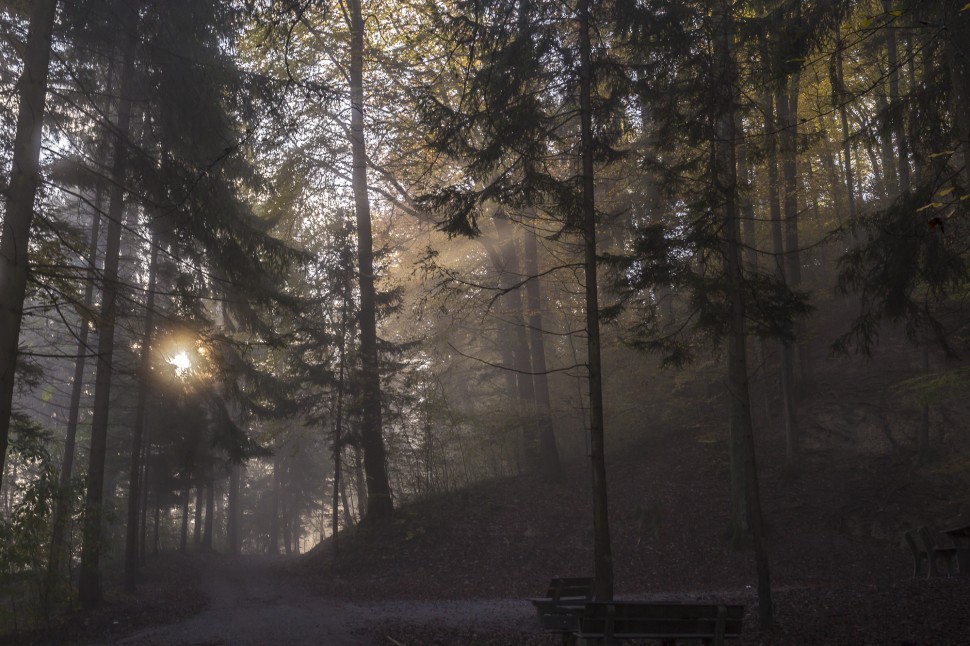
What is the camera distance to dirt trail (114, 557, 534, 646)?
35.5 feet

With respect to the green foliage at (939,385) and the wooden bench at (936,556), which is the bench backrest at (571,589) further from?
the green foliage at (939,385)

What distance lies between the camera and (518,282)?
20219 millimetres

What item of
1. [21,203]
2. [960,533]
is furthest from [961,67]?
[21,203]

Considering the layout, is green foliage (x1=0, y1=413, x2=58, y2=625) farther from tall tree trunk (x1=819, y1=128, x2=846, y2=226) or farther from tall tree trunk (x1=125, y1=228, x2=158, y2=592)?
tall tree trunk (x1=819, y1=128, x2=846, y2=226)

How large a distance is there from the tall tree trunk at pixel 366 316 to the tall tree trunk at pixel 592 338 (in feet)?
36.2

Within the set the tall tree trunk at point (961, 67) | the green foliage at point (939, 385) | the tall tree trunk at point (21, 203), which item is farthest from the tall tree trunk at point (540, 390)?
the tall tree trunk at point (21, 203)

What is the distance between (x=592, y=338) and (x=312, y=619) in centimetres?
696

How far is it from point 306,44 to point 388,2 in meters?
3.70

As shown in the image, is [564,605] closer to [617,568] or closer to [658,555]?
[617,568]

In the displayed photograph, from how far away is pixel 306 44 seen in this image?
67.6 feet

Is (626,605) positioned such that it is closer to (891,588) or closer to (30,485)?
(891,588)

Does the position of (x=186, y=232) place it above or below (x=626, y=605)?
above

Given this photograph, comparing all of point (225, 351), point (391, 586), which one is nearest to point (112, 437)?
point (225, 351)

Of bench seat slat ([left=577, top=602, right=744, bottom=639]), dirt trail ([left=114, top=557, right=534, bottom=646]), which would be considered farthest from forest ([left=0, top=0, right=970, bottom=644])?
bench seat slat ([left=577, top=602, right=744, bottom=639])
